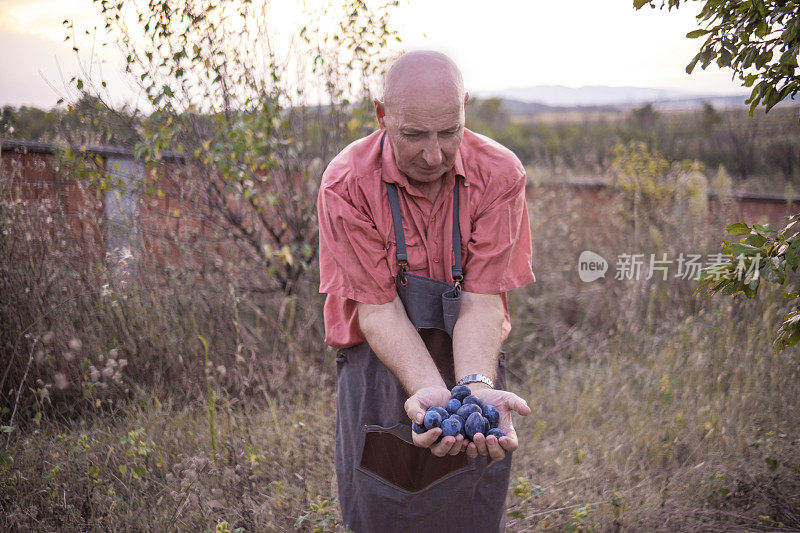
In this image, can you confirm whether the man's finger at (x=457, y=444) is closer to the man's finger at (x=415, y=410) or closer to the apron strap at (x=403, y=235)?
the man's finger at (x=415, y=410)

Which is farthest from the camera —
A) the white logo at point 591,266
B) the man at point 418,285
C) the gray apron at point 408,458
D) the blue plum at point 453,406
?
the white logo at point 591,266

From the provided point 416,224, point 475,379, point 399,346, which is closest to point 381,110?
point 416,224

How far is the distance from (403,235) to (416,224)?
0.08 metres

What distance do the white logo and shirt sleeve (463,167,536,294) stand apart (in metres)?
3.48


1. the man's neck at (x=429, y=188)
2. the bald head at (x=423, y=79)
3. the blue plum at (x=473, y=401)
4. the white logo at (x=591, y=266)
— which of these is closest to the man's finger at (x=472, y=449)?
the blue plum at (x=473, y=401)

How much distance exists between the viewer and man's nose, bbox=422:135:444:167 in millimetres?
2033

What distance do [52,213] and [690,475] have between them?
3.80m

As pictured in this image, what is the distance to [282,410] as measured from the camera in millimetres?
3719

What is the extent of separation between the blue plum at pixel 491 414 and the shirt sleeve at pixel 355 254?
19.1 inches

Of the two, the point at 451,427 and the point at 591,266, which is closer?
the point at 451,427

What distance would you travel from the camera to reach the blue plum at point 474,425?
1.87 metres

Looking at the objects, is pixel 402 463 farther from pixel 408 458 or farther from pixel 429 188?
pixel 429 188

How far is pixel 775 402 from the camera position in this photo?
3.62 m

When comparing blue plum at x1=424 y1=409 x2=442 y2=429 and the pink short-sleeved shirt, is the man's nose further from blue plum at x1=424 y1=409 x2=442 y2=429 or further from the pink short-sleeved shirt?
blue plum at x1=424 y1=409 x2=442 y2=429
